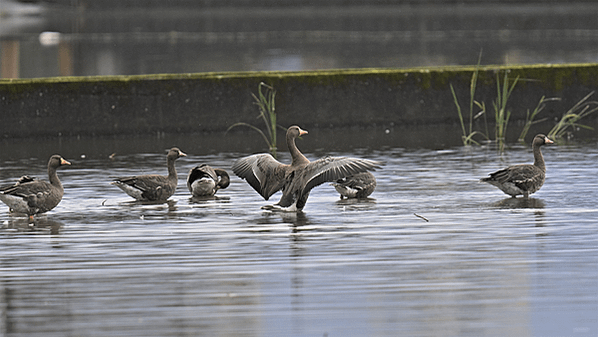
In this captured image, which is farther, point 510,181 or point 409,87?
point 409,87

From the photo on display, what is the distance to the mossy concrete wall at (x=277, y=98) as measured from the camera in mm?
21094

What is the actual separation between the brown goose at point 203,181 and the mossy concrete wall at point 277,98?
7082 millimetres

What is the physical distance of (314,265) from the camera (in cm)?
956

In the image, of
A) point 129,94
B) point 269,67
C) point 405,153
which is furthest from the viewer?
point 269,67

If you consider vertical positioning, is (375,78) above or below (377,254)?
above

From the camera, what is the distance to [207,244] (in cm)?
1070

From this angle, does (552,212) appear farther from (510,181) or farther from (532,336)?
(532,336)

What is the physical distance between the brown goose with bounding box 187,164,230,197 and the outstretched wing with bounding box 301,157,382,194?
2213 millimetres

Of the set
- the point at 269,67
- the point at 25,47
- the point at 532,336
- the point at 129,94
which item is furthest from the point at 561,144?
the point at 25,47

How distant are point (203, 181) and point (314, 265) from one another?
4.87 meters

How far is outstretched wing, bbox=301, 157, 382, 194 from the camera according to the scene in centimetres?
1199

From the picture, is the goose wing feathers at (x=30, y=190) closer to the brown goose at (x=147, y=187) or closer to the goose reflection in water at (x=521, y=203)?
the brown goose at (x=147, y=187)

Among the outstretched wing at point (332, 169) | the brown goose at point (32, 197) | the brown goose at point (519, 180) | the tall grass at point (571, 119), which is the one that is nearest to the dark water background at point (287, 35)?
the tall grass at point (571, 119)

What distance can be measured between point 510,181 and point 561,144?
6.58 m
